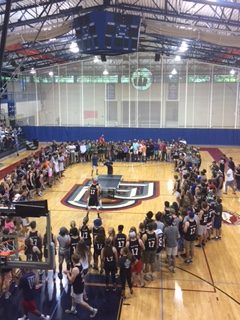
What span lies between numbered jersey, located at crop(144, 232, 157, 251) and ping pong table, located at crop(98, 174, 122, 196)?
23.1ft

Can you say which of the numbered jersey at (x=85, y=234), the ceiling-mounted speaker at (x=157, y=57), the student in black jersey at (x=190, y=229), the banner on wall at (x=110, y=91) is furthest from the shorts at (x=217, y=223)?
the banner on wall at (x=110, y=91)

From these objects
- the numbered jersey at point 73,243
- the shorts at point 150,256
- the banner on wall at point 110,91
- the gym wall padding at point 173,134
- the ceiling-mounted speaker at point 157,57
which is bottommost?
the shorts at point 150,256

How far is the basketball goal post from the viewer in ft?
17.8

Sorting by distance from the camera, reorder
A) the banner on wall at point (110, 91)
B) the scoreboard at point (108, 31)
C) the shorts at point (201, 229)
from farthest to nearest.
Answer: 1. the banner on wall at point (110, 91)
2. the scoreboard at point (108, 31)
3. the shorts at point (201, 229)

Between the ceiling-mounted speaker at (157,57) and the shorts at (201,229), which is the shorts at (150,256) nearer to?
the shorts at (201,229)

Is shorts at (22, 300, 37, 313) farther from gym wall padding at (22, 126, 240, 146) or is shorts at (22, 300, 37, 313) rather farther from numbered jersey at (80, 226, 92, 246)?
gym wall padding at (22, 126, 240, 146)

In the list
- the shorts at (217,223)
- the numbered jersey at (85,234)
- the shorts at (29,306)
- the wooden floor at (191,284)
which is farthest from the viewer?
the shorts at (217,223)

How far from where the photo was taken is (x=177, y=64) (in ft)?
97.2

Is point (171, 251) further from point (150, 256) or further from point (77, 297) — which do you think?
point (77, 297)

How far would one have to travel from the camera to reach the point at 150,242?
851cm

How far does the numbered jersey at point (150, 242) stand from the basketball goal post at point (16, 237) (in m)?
2.98

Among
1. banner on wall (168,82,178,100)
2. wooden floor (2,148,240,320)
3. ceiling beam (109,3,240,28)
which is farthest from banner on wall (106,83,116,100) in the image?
wooden floor (2,148,240,320)

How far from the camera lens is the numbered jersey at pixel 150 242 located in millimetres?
8500

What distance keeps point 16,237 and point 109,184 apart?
31.2 feet
